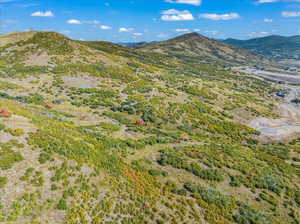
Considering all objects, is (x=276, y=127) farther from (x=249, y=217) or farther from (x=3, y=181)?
(x=3, y=181)

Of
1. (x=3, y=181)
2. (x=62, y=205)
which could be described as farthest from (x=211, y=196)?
(x=3, y=181)

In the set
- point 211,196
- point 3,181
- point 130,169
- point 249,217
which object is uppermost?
point 3,181

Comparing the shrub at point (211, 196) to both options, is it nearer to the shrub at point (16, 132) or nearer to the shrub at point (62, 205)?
the shrub at point (62, 205)

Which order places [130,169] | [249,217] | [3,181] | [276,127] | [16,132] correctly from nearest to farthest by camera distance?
[3,181] → [249,217] → [16,132] → [130,169] → [276,127]

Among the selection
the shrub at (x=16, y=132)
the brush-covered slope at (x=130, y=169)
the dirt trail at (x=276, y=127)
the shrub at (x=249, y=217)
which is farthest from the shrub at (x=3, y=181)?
the dirt trail at (x=276, y=127)

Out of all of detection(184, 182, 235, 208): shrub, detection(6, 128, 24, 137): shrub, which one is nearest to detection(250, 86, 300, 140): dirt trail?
detection(184, 182, 235, 208): shrub

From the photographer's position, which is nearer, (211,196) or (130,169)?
(211,196)

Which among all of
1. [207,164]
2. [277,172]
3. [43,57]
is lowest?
[277,172]

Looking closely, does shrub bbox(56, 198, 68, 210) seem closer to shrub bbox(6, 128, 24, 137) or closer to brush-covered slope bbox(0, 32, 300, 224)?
brush-covered slope bbox(0, 32, 300, 224)

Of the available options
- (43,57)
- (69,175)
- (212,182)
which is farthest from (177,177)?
(43,57)

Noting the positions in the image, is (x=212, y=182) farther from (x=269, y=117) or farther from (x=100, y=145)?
(x=269, y=117)

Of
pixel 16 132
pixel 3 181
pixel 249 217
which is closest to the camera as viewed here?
pixel 3 181
